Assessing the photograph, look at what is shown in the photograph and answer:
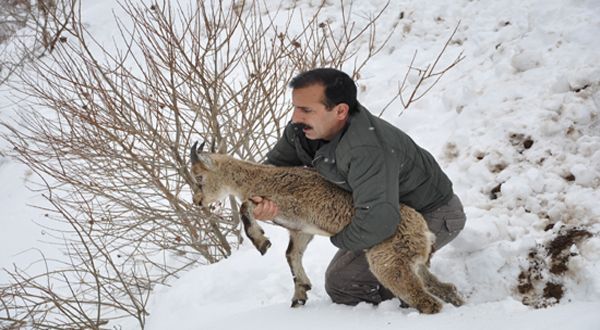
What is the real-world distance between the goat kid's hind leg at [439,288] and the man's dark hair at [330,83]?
136 centimetres

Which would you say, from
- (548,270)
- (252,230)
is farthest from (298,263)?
(548,270)

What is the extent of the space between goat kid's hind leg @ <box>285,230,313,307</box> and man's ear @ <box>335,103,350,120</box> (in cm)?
106

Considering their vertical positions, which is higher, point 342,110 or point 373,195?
point 342,110

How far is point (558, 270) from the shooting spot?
4.15 metres

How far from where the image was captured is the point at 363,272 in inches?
156

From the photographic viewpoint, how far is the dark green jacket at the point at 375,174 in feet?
10.9

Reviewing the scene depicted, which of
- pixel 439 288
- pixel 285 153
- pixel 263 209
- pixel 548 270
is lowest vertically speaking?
pixel 548 270

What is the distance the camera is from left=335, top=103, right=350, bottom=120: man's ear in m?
3.57

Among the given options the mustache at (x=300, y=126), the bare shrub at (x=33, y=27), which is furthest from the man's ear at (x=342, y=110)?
the bare shrub at (x=33, y=27)

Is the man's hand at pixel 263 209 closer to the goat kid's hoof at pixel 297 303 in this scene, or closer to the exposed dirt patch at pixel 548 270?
the goat kid's hoof at pixel 297 303

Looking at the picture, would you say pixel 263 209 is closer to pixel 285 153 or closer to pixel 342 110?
pixel 285 153

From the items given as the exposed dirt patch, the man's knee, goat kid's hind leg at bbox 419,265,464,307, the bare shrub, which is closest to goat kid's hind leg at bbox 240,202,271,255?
the man's knee

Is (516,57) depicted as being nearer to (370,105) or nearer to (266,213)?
(370,105)

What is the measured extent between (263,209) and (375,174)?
2.97 ft
